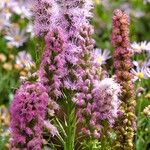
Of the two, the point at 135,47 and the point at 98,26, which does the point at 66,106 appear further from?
the point at 98,26

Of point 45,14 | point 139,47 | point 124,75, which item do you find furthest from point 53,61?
point 139,47

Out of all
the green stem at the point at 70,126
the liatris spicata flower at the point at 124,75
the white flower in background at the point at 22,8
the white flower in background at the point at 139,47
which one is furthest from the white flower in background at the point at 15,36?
the green stem at the point at 70,126

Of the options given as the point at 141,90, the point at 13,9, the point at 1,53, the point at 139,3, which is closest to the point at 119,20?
the point at 141,90

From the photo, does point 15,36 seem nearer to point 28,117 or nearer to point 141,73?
point 141,73

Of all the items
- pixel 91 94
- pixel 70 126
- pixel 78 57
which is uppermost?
pixel 78 57

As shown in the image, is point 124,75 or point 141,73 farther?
point 141,73

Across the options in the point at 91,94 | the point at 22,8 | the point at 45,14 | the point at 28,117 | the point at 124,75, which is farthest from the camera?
the point at 22,8

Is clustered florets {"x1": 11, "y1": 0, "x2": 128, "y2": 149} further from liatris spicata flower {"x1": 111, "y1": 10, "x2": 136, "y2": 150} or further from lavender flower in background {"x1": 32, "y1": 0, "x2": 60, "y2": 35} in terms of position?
liatris spicata flower {"x1": 111, "y1": 10, "x2": 136, "y2": 150}
